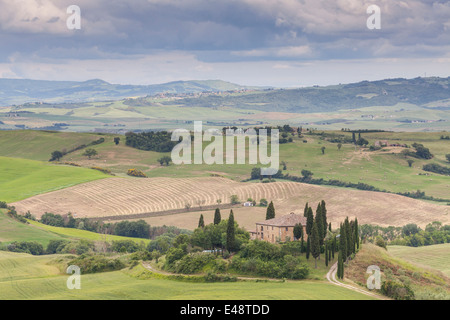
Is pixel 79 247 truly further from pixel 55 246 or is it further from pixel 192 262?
pixel 192 262

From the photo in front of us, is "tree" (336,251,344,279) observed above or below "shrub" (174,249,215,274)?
above

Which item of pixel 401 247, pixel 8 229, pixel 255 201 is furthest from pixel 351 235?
pixel 255 201

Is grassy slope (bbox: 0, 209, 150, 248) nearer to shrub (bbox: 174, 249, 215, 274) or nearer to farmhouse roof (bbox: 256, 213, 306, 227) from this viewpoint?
farmhouse roof (bbox: 256, 213, 306, 227)

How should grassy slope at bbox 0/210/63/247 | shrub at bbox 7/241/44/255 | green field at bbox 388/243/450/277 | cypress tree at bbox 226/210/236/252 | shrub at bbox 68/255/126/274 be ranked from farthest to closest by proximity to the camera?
1. grassy slope at bbox 0/210/63/247
2. shrub at bbox 7/241/44/255
3. green field at bbox 388/243/450/277
4. shrub at bbox 68/255/126/274
5. cypress tree at bbox 226/210/236/252

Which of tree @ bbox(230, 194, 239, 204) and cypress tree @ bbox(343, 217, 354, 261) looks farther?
tree @ bbox(230, 194, 239, 204)

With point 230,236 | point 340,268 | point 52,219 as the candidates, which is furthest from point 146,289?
point 52,219

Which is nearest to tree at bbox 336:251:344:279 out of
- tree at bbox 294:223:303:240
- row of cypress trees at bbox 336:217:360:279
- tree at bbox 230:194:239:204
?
row of cypress trees at bbox 336:217:360:279
